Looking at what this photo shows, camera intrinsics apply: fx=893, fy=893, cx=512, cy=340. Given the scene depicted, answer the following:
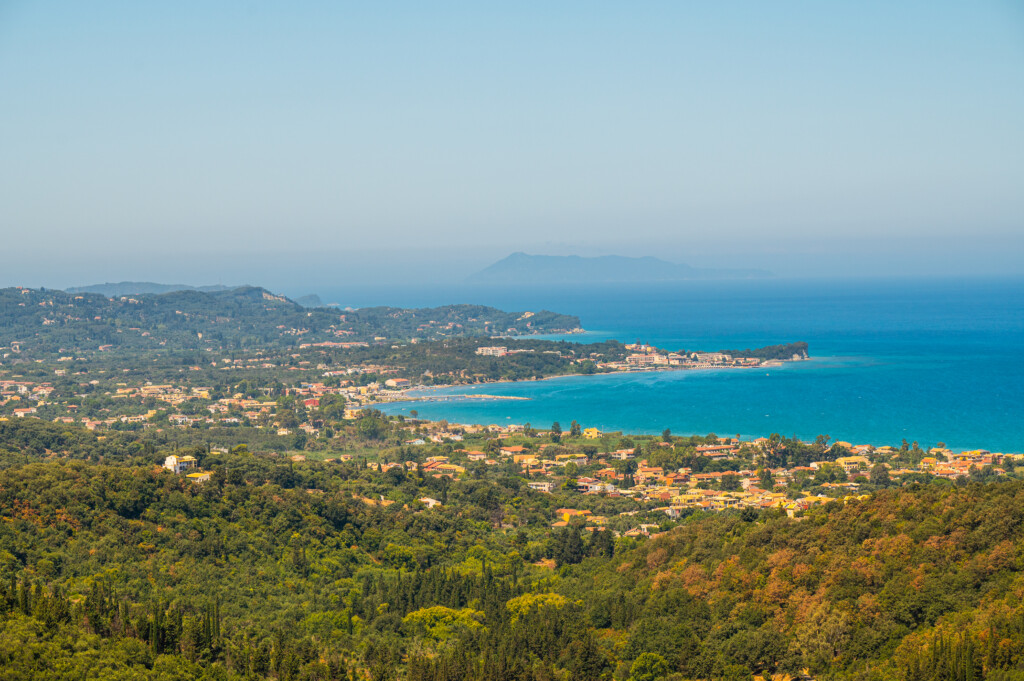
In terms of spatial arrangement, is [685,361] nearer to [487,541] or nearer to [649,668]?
[487,541]

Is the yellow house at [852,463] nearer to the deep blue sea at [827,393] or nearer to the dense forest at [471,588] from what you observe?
the deep blue sea at [827,393]

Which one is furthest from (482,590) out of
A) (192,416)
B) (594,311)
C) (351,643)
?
(594,311)

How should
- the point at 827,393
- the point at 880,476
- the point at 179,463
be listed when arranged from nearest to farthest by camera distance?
the point at 179,463, the point at 880,476, the point at 827,393

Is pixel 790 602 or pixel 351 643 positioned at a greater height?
pixel 790 602

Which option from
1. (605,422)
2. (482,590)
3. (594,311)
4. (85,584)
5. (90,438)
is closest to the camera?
(85,584)

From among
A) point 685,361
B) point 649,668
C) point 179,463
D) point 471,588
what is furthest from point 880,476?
point 685,361

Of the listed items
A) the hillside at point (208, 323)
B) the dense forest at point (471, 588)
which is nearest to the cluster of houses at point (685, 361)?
the hillside at point (208, 323)

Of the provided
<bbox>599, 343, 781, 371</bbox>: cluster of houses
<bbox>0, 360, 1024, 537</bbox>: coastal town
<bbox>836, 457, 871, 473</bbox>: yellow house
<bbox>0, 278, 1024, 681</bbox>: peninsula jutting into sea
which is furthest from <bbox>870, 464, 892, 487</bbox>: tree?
<bbox>599, 343, 781, 371</bbox>: cluster of houses

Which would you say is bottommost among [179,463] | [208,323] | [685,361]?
[179,463]

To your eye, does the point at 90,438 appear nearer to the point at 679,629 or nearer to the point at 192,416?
the point at 192,416
